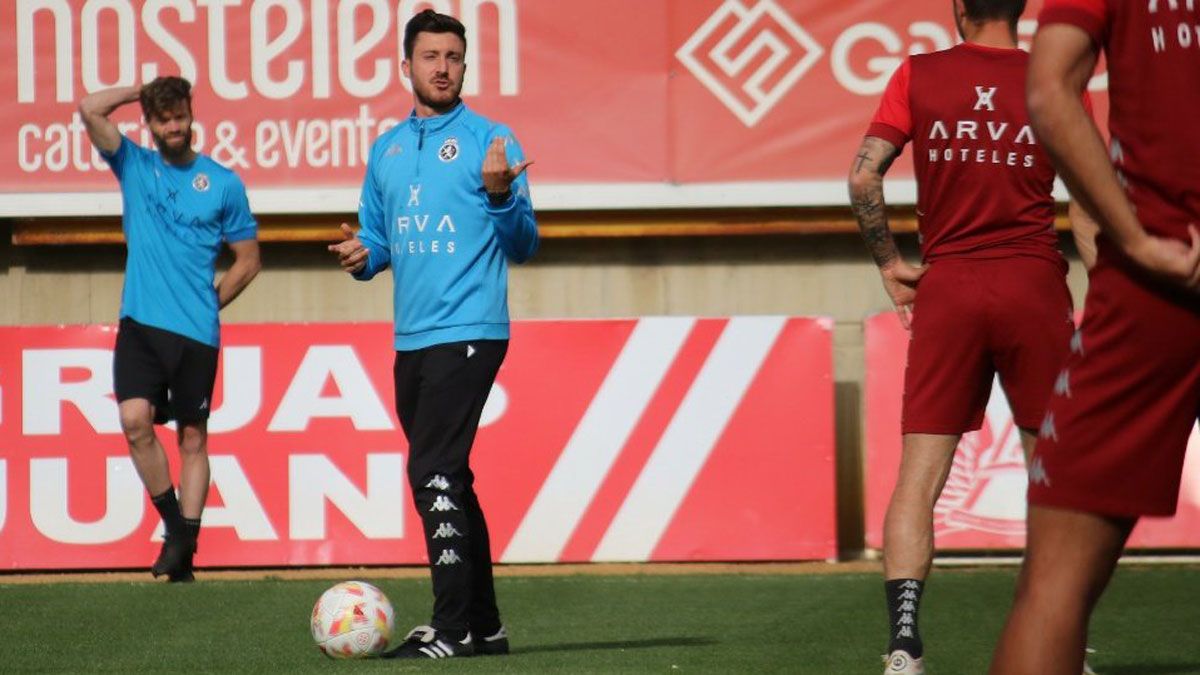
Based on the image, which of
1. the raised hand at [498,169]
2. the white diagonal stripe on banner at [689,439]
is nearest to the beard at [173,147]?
the white diagonal stripe on banner at [689,439]

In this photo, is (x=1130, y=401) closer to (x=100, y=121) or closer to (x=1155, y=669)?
(x=1155, y=669)

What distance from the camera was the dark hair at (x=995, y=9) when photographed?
5547 mm

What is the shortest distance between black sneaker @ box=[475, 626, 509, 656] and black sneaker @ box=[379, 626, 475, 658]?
0.58 ft

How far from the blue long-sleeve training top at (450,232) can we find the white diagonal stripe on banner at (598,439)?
4430mm

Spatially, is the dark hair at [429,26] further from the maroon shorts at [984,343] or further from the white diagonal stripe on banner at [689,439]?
the white diagonal stripe on banner at [689,439]

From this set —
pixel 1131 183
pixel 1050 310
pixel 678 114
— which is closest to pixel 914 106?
pixel 1050 310

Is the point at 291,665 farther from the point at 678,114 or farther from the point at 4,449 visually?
the point at 678,114

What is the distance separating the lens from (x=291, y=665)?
6.24m

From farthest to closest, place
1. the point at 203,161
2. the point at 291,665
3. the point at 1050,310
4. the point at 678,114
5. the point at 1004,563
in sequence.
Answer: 1. the point at 678,114
2. the point at 1004,563
3. the point at 203,161
4. the point at 291,665
5. the point at 1050,310

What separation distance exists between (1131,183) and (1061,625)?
0.73 m

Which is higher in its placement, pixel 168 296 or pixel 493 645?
pixel 168 296

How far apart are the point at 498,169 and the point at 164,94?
12.8 feet

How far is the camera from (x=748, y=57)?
11.6 metres

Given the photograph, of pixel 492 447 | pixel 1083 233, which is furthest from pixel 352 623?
pixel 492 447
